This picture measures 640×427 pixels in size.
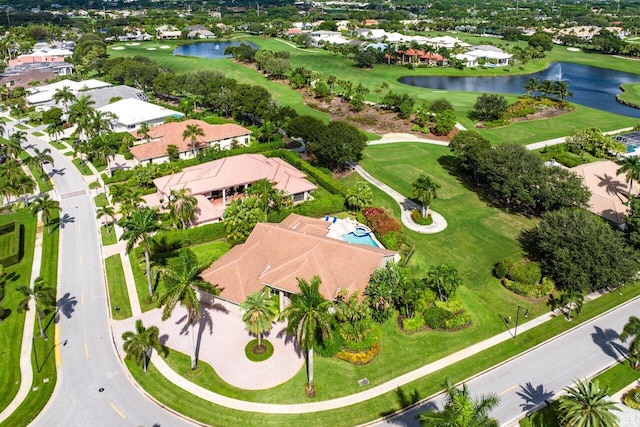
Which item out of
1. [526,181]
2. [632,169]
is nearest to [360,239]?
[526,181]

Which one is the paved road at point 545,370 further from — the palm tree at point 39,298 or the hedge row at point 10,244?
the hedge row at point 10,244

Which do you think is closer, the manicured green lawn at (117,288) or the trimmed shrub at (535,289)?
the manicured green lawn at (117,288)

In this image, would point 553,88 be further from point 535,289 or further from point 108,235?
point 108,235

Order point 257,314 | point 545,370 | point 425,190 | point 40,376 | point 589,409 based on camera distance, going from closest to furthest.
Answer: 1. point 589,409
2. point 257,314
3. point 40,376
4. point 545,370
5. point 425,190

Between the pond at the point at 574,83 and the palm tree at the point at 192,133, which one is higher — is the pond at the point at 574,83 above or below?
below

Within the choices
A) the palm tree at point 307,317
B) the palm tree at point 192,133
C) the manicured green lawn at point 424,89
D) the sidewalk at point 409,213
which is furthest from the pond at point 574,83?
the palm tree at point 307,317

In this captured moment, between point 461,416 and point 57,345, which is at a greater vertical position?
point 461,416
